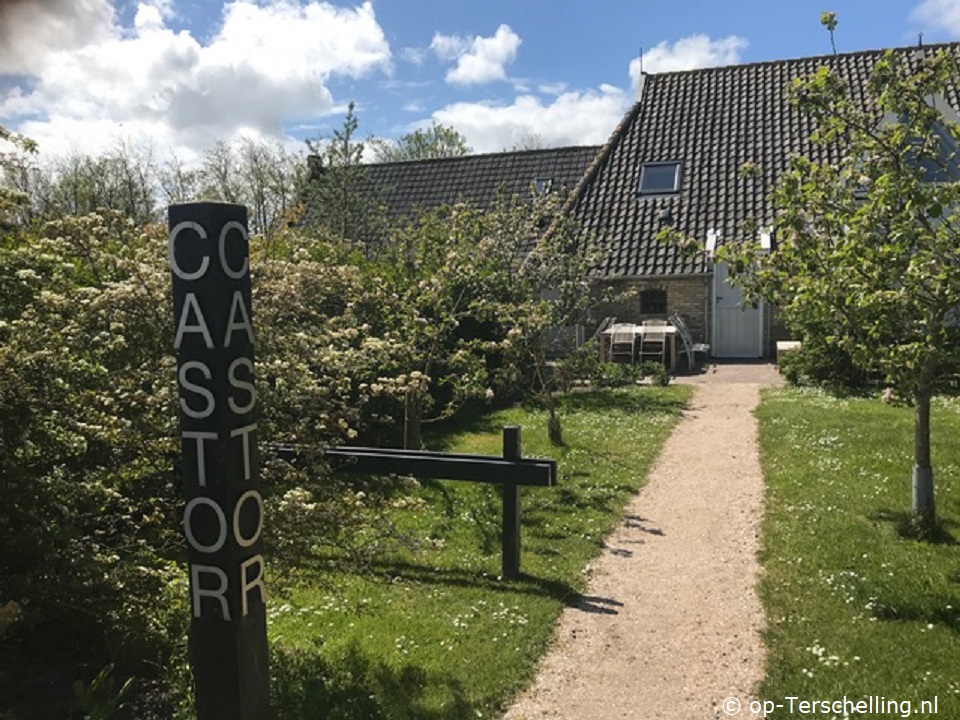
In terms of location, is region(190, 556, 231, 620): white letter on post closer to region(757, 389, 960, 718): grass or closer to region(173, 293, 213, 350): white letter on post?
→ region(173, 293, 213, 350): white letter on post

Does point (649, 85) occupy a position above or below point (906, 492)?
above

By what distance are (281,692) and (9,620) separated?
1762 millimetres

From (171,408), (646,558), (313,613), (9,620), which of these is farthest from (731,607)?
(9,620)

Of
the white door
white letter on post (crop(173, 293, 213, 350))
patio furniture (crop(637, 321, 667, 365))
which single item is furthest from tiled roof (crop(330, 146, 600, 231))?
Result: white letter on post (crop(173, 293, 213, 350))

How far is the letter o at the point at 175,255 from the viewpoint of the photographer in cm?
306

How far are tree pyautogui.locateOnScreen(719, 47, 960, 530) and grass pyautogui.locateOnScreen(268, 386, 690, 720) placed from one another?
3008 mm

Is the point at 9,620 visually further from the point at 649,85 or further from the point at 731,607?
the point at 649,85

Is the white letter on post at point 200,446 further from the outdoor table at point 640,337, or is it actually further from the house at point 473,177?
the house at point 473,177

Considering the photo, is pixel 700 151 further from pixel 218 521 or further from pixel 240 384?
pixel 218 521

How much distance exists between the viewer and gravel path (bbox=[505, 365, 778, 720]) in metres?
4.75

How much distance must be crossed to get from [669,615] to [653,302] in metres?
15.4

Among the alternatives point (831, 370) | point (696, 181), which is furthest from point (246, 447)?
point (696, 181)

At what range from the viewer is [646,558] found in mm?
7156

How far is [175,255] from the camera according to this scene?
10.2 ft
